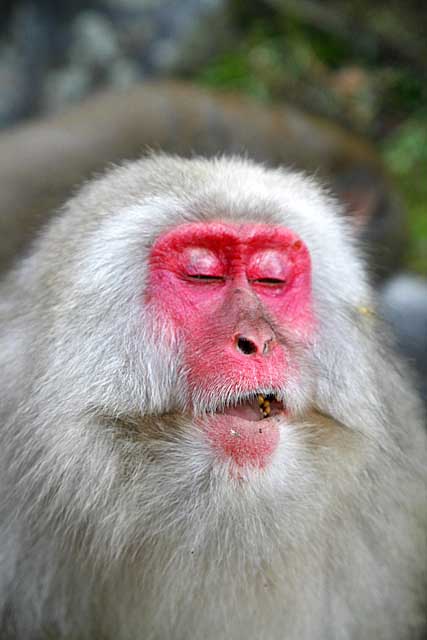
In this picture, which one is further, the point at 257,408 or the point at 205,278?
the point at 205,278

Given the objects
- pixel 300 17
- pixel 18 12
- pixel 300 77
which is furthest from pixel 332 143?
pixel 18 12

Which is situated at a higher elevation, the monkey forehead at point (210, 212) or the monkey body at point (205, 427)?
the monkey forehead at point (210, 212)

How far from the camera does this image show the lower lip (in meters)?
2.50

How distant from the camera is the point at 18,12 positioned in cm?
940

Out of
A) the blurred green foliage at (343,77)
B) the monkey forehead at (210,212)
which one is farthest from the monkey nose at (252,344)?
the blurred green foliage at (343,77)

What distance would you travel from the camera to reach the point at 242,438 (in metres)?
2.50

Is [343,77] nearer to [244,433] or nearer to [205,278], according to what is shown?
[205,278]

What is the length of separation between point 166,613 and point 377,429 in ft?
2.94

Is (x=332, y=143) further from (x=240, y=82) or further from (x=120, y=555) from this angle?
(x=120, y=555)

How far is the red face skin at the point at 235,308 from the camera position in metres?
2.50

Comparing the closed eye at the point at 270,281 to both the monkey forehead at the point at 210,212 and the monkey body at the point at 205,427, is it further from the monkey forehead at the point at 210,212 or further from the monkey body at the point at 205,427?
the monkey forehead at the point at 210,212

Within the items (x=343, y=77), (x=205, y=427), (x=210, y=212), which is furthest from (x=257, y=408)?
(x=343, y=77)

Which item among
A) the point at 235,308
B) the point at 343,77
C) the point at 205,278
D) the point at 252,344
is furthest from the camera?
the point at 343,77

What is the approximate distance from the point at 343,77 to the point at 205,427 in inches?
295
